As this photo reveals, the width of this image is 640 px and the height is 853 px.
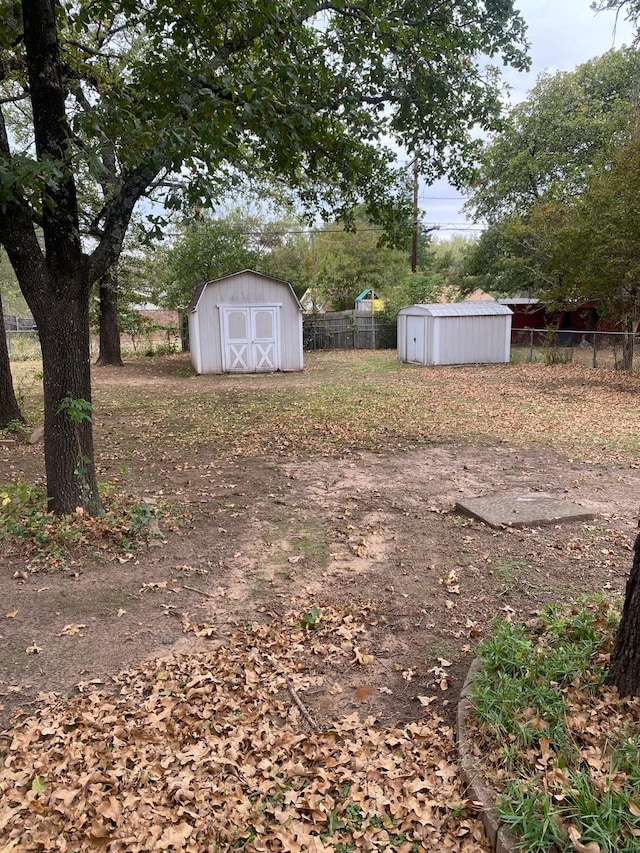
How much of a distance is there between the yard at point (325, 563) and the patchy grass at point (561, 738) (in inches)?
9.1

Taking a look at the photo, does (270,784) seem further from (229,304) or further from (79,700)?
(229,304)

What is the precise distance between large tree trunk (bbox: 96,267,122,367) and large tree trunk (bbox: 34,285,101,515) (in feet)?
46.7

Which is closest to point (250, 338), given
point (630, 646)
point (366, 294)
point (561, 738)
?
point (630, 646)

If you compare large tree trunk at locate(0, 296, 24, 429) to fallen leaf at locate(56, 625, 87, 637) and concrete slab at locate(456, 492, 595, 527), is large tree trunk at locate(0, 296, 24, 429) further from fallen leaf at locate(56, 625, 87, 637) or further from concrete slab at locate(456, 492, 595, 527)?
concrete slab at locate(456, 492, 595, 527)

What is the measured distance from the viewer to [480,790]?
2.14 metres

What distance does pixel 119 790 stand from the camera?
228 cm

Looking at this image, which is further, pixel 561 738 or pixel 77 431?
pixel 77 431

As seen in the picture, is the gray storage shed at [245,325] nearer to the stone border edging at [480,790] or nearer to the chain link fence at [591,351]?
the chain link fence at [591,351]

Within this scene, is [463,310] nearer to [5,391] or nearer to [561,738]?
[5,391]

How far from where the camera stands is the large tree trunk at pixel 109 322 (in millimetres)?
18109

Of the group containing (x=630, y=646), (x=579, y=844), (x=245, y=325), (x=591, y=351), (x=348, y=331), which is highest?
(x=245, y=325)

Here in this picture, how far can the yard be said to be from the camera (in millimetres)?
3041

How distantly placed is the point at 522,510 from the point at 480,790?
134 inches

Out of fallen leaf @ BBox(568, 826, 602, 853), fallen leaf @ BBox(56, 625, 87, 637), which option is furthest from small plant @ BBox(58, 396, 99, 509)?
fallen leaf @ BBox(568, 826, 602, 853)
